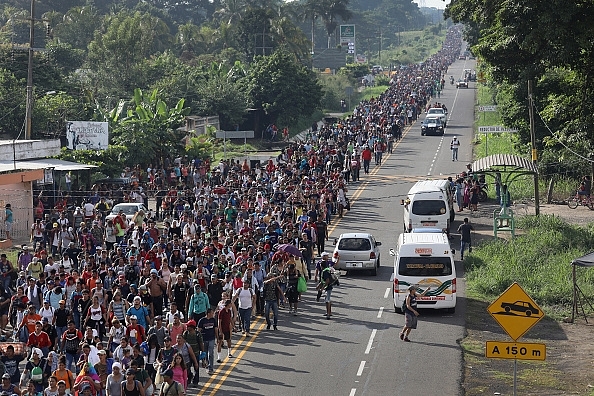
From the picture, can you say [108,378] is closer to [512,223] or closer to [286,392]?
[286,392]

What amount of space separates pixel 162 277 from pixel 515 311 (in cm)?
1135

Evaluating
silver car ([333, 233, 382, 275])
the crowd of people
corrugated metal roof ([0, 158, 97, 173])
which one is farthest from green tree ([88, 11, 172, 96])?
silver car ([333, 233, 382, 275])

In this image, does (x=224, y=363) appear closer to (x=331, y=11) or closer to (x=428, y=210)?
(x=428, y=210)

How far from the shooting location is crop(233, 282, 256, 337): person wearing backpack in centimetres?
2455

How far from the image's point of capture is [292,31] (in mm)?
108750

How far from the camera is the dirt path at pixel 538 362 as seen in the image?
21250mm

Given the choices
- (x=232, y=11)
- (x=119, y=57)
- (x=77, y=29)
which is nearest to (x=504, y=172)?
(x=119, y=57)

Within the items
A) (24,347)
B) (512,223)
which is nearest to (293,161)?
(512,223)

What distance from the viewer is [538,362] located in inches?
925

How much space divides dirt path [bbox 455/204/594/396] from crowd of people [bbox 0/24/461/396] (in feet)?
12.9

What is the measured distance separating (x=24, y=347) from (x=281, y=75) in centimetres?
5694

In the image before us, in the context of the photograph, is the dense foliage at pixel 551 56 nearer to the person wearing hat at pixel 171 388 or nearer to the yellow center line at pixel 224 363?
the yellow center line at pixel 224 363

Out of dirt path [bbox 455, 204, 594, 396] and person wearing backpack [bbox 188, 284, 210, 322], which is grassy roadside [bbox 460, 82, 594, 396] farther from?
person wearing backpack [bbox 188, 284, 210, 322]

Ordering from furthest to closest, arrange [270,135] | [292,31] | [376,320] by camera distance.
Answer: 1. [292,31]
2. [270,135]
3. [376,320]
